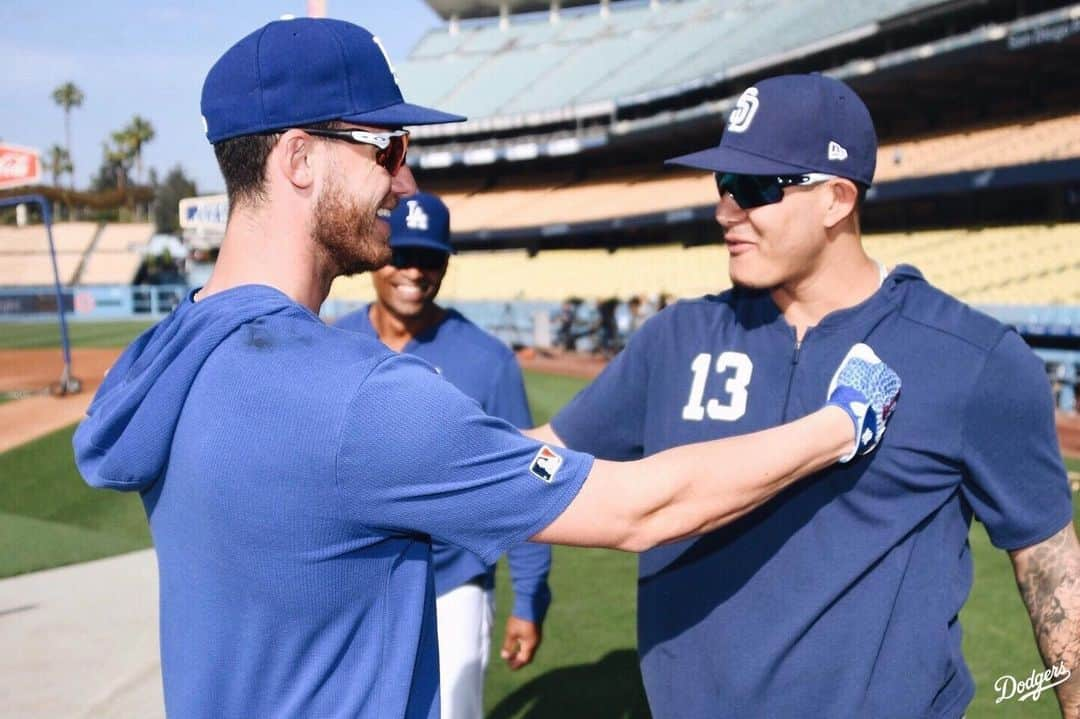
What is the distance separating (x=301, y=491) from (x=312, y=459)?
62 mm

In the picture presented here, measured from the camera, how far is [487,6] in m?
52.3

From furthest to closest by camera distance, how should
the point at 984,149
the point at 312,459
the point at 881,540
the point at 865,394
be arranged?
the point at 984,149
the point at 881,540
the point at 865,394
the point at 312,459

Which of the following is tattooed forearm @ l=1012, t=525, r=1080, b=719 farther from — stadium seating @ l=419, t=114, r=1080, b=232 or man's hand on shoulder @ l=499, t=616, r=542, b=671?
stadium seating @ l=419, t=114, r=1080, b=232

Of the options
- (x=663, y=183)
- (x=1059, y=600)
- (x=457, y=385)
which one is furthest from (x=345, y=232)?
(x=663, y=183)

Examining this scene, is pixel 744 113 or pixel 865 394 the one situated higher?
pixel 744 113

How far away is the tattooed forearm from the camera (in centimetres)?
245

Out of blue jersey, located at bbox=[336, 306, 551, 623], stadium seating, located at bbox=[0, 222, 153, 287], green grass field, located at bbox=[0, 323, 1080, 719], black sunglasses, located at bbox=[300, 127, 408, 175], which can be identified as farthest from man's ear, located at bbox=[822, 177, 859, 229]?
stadium seating, located at bbox=[0, 222, 153, 287]

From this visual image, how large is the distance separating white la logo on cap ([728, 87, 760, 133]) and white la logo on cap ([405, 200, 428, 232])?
1.82 metres

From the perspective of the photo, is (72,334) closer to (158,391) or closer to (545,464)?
(158,391)

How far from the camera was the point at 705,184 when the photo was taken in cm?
3206

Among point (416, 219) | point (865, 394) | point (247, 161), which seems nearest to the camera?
point (247, 161)

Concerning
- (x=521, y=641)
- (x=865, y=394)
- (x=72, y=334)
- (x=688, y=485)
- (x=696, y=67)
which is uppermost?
(x=696, y=67)

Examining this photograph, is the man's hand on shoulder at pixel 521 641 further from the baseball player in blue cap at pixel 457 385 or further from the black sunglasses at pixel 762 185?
the black sunglasses at pixel 762 185

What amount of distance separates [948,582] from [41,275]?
54.8 metres
